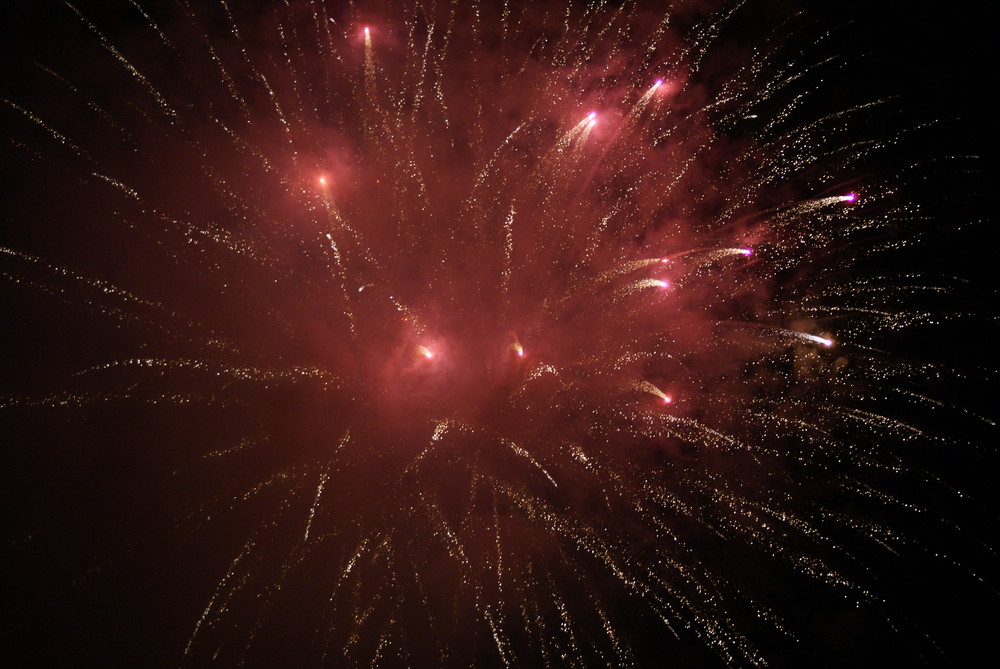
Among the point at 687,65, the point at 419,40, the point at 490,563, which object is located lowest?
the point at 490,563

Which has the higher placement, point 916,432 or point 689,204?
point 689,204

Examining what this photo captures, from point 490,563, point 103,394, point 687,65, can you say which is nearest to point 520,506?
point 490,563

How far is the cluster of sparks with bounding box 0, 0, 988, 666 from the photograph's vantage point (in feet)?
9.49

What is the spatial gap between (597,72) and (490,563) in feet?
8.96

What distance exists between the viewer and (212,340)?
9.66 ft

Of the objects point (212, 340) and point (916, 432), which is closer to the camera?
point (212, 340)

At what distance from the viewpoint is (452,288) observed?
2.98 meters

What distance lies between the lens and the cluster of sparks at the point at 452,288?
289cm

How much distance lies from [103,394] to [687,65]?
366 centimetres

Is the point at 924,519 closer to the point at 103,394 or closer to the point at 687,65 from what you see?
the point at 687,65

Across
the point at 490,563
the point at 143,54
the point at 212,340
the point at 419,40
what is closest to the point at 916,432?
the point at 490,563

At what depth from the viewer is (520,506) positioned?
300 centimetres

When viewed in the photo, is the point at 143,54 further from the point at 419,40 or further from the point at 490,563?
the point at 490,563

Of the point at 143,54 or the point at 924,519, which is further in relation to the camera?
the point at 924,519
